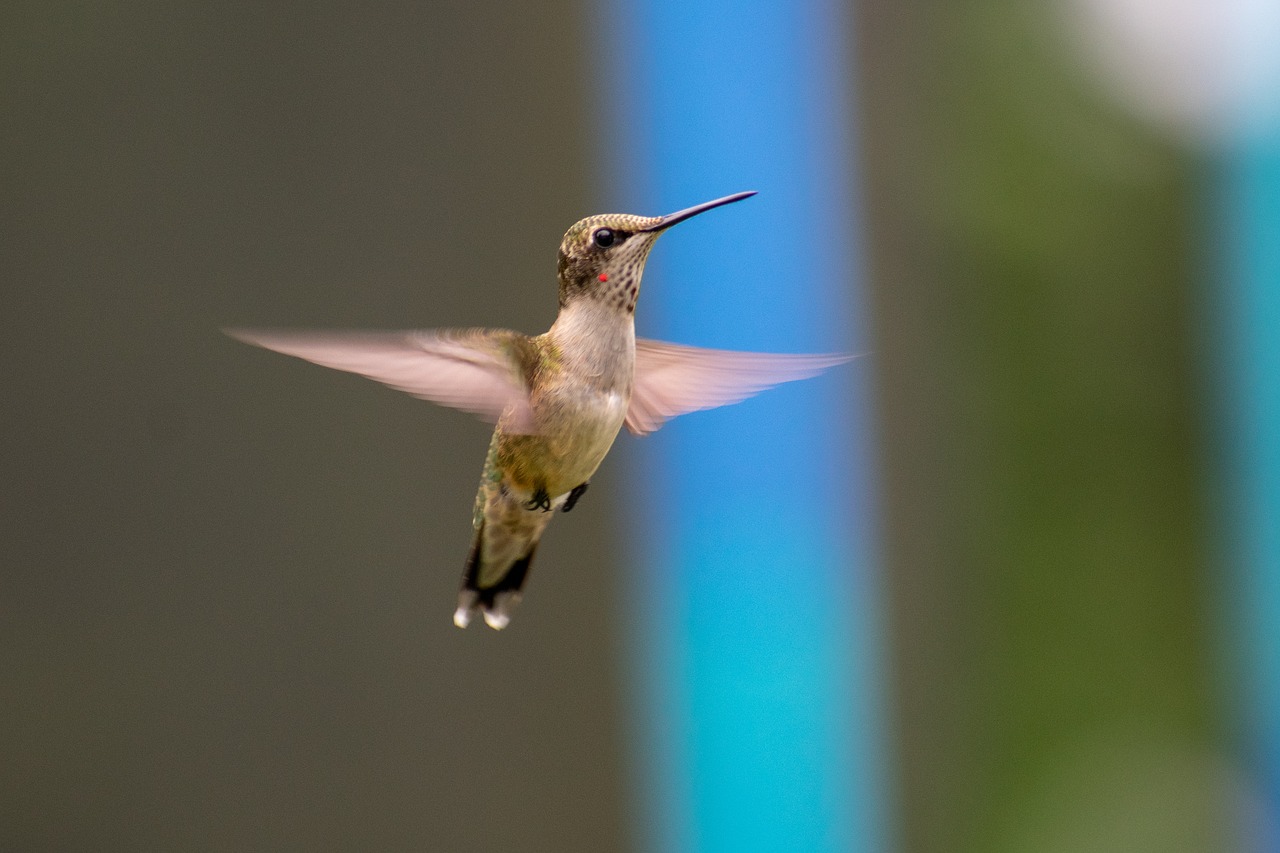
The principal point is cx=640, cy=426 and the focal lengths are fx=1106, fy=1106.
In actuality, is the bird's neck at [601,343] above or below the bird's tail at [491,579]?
above

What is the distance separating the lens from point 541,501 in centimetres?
61

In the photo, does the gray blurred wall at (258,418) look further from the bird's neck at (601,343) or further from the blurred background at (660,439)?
the bird's neck at (601,343)

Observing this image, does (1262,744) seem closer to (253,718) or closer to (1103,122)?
(1103,122)

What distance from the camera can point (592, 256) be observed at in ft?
1.85

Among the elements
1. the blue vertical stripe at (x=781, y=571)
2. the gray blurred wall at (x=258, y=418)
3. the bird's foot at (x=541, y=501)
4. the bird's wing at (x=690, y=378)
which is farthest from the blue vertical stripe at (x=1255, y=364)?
the bird's foot at (x=541, y=501)

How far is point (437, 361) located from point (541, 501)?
0.16 m

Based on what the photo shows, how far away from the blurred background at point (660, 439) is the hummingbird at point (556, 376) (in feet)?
0.28

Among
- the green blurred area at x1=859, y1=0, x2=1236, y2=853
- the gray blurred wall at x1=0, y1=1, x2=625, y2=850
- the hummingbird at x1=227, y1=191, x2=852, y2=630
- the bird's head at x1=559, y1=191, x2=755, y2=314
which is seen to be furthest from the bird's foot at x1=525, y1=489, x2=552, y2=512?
the green blurred area at x1=859, y1=0, x2=1236, y2=853

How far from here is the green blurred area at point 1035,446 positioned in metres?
2.23

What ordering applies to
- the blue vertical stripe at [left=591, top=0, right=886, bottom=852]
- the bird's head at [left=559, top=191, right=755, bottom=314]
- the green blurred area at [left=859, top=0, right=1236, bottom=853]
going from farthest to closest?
the green blurred area at [left=859, top=0, right=1236, bottom=853] → the blue vertical stripe at [left=591, top=0, right=886, bottom=852] → the bird's head at [left=559, top=191, right=755, bottom=314]

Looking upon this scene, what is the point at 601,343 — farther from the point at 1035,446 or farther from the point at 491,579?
the point at 1035,446

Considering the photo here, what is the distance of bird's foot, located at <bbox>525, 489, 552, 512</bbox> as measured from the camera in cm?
61

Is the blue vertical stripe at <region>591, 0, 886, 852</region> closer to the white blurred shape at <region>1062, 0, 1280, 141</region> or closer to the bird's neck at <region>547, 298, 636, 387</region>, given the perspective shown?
the white blurred shape at <region>1062, 0, 1280, 141</region>

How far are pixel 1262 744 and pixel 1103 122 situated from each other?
56.4 inches
